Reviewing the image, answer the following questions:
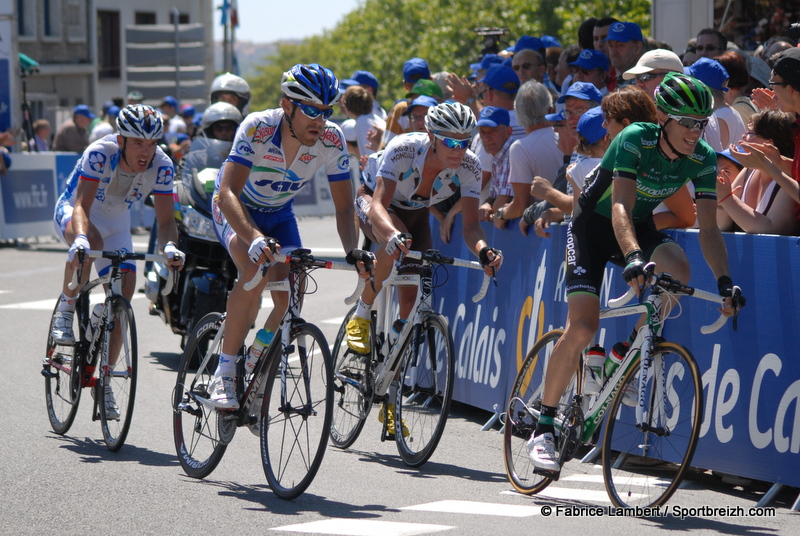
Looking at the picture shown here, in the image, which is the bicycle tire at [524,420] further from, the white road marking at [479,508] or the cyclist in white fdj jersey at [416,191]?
the cyclist in white fdj jersey at [416,191]

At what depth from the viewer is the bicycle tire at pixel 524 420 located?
21.6ft

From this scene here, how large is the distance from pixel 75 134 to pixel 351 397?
1751 cm

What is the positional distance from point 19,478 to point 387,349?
2305mm

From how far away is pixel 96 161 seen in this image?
26.2ft

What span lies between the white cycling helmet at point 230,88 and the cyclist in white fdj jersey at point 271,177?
16.7ft

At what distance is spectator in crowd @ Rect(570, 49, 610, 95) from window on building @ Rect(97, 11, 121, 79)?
179ft

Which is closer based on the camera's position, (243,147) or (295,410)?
(295,410)

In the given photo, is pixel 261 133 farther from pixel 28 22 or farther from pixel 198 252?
pixel 28 22

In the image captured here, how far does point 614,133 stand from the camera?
22.4 feet

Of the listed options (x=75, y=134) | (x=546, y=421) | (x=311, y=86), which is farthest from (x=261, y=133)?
(x=75, y=134)

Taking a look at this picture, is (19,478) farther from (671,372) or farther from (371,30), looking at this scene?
(371,30)

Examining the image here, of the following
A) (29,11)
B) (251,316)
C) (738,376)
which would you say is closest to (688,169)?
(738,376)

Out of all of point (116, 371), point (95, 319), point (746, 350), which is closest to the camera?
point (746, 350)

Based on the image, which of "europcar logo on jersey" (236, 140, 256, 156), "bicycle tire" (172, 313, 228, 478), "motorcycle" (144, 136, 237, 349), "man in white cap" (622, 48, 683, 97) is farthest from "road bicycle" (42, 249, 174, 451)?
"man in white cap" (622, 48, 683, 97)
